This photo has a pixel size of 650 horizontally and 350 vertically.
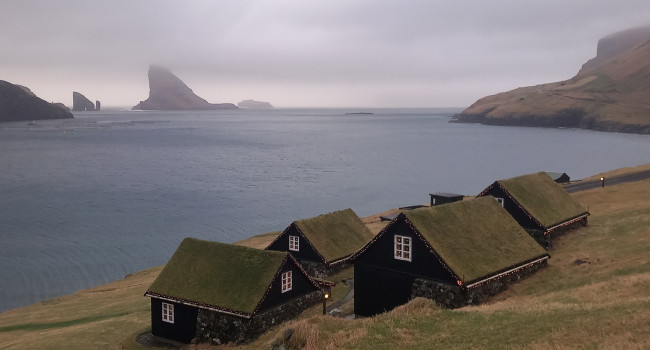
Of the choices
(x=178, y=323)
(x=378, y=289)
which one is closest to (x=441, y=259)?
(x=378, y=289)

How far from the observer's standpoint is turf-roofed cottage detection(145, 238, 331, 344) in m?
33.1

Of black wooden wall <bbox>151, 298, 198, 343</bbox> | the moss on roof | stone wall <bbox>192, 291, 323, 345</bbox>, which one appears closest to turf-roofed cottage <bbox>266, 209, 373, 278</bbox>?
the moss on roof

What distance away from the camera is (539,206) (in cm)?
4650

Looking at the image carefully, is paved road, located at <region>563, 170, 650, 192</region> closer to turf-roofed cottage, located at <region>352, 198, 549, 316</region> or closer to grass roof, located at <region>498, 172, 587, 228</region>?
grass roof, located at <region>498, 172, 587, 228</region>

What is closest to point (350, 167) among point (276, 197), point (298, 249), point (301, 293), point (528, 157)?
point (276, 197)

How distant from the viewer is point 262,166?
529 feet

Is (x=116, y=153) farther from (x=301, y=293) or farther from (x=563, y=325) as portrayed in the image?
(x=563, y=325)

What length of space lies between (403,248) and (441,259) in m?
2.98

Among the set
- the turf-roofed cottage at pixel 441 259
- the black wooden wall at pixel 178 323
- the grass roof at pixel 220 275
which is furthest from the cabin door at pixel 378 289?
the black wooden wall at pixel 178 323

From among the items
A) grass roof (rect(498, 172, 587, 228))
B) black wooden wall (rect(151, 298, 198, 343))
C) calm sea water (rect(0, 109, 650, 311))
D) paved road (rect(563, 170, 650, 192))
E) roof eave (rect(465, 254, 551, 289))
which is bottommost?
calm sea water (rect(0, 109, 650, 311))

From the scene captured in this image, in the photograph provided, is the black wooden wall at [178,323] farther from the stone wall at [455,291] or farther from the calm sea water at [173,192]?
the calm sea water at [173,192]

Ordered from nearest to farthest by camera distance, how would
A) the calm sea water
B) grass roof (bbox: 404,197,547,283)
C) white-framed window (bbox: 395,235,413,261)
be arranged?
grass roof (bbox: 404,197,547,283) → white-framed window (bbox: 395,235,413,261) → the calm sea water

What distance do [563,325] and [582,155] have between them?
178 m

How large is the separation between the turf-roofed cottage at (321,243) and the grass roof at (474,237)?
12.9 meters
